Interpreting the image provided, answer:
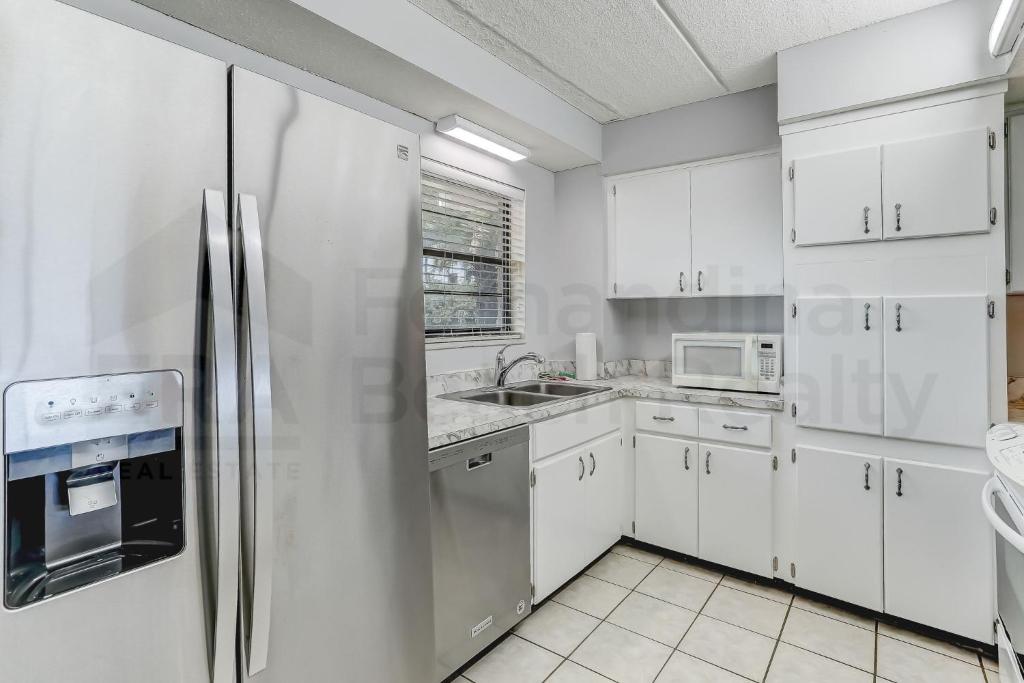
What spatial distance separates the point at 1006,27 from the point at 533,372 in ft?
8.22

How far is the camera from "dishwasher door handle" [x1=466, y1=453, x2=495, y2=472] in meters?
1.90

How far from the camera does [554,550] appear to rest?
2.40 meters

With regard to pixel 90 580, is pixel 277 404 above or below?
above

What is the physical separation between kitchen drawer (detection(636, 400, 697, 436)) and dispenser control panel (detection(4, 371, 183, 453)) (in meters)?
2.40

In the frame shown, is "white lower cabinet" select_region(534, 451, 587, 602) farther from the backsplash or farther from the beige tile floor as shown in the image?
the backsplash

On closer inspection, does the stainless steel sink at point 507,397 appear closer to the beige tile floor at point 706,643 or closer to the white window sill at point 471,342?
the white window sill at point 471,342

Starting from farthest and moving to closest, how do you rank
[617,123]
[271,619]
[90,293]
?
[617,123]
[271,619]
[90,293]

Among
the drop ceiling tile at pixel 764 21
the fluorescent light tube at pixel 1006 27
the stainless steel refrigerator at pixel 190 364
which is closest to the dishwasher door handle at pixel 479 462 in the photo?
the stainless steel refrigerator at pixel 190 364

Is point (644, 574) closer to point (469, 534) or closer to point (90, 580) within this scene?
point (469, 534)

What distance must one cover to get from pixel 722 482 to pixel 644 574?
0.63m

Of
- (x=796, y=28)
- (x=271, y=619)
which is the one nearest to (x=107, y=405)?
(x=271, y=619)

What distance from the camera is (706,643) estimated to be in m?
2.14

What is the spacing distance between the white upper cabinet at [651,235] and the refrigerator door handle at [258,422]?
8.55ft

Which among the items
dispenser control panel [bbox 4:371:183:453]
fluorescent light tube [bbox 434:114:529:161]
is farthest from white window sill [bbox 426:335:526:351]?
dispenser control panel [bbox 4:371:183:453]
